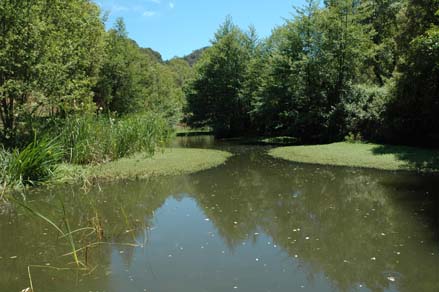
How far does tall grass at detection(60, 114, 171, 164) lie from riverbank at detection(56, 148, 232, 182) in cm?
44

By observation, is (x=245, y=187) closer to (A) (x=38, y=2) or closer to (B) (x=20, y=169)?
(B) (x=20, y=169)

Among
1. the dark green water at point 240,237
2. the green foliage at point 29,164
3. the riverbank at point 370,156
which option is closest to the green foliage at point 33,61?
the green foliage at point 29,164

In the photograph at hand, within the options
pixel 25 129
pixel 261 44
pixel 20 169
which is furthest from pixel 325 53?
pixel 20 169

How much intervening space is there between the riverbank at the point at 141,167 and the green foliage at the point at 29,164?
1.50 feet

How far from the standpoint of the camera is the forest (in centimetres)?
1380

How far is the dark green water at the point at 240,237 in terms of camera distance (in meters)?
5.61

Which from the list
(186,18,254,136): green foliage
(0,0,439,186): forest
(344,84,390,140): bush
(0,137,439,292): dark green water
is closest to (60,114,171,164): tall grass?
(0,0,439,186): forest

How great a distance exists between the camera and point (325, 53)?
25.5 meters

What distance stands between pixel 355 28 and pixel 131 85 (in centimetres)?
1964

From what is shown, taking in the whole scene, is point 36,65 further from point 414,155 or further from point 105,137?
point 414,155

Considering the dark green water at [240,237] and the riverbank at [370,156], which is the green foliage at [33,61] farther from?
the riverbank at [370,156]

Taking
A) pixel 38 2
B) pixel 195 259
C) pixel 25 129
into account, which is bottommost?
pixel 195 259

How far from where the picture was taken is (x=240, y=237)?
7.60 metres

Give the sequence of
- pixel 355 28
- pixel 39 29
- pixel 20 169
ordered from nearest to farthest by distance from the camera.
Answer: pixel 20 169
pixel 39 29
pixel 355 28
